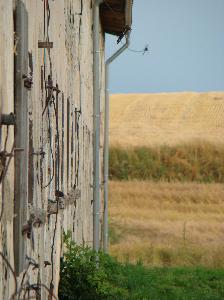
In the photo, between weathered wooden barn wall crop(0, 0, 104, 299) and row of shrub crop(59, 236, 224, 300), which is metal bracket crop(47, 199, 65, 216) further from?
row of shrub crop(59, 236, 224, 300)

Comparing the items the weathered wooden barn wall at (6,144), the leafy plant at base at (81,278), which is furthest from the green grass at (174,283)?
the weathered wooden barn wall at (6,144)

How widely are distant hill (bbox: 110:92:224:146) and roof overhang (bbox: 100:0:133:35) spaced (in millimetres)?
19397

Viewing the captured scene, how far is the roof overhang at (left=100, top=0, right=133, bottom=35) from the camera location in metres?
9.59

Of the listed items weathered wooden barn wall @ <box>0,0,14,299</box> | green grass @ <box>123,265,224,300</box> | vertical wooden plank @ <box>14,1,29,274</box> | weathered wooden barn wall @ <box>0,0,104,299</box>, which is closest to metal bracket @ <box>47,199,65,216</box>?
weathered wooden barn wall @ <box>0,0,104,299</box>

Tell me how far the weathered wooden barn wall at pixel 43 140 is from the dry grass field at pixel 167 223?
5503 mm

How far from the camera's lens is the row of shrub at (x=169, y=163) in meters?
29.0

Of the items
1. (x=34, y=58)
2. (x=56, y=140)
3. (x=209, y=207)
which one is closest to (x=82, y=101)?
(x=56, y=140)

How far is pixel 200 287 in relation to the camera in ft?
32.0

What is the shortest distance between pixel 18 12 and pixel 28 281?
1.20m

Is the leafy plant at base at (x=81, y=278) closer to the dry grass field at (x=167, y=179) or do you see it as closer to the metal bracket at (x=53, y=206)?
the metal bracket at (x=53, y=206)

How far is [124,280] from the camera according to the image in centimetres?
866

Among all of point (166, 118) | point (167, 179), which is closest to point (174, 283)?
point (167, 179)

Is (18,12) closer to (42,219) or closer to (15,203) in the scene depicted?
(15,203)

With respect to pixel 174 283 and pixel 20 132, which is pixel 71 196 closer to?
pixel 20 132
